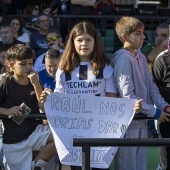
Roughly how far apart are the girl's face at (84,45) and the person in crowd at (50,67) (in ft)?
5.59

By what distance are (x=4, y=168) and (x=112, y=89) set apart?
1391 mm

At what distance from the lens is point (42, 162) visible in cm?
578

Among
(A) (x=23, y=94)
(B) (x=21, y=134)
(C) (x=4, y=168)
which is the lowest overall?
(C) (x=4, y=168)

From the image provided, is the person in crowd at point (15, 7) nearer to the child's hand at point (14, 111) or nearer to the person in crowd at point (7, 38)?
the person in crowd at point (7, 38)

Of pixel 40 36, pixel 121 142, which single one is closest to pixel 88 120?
pixel 121 142

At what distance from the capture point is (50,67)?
7.27 m

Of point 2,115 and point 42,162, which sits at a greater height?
point 2,115

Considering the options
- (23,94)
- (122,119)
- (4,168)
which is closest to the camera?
(122,119)

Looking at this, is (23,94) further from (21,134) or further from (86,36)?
(86,36)

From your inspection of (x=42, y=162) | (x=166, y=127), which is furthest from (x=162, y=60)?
(x=42, y=162)

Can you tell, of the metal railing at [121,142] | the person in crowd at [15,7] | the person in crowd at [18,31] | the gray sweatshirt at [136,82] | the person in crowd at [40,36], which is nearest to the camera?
the metal railing at [121,142]

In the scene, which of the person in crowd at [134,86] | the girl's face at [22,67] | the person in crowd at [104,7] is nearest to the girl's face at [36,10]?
the person in crowd at [104,7]

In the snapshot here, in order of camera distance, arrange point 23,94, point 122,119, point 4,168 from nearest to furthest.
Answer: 1. point 122,119
2. point 23,94
3. point 4,168

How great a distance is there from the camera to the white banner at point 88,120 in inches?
205
